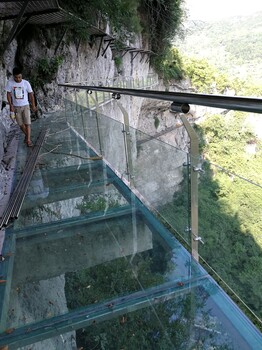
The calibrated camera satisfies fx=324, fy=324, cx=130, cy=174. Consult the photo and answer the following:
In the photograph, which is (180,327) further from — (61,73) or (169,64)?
(169,64)

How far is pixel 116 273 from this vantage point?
2152mm

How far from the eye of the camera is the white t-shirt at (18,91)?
5.56 m

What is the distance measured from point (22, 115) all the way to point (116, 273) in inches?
176

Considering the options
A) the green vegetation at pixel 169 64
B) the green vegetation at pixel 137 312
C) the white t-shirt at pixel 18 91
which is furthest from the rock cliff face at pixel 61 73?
the green vegetation at pixel 169 64

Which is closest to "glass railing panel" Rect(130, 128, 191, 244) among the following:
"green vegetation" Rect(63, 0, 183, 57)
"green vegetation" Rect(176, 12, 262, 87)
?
"green vegetation" Rect(63, 0, 183, 57)

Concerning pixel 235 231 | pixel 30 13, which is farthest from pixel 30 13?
pixel 235 231

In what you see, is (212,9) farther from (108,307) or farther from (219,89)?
(108,307)

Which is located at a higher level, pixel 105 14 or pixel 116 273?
pixel 105 14

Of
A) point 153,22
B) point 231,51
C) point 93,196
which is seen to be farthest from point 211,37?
point 93,196

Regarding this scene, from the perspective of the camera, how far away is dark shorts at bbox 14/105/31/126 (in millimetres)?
5734

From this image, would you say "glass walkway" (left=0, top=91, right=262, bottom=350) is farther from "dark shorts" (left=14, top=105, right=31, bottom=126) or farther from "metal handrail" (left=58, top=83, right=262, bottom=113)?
"dark shorts" (left=14, top=105, right=31, bottom=126)

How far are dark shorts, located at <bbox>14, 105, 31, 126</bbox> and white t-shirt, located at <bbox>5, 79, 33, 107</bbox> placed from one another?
0.23ft

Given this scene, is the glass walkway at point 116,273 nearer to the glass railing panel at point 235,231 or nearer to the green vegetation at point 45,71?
the glass railing panel at point 235,231

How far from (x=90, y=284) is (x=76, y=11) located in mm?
11197
